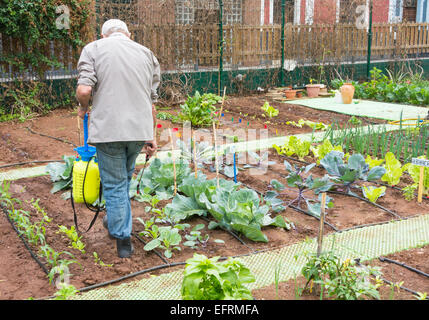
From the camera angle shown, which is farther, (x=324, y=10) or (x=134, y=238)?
(x=324, y=10)

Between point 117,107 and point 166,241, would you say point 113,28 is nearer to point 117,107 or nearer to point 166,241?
point 117,107

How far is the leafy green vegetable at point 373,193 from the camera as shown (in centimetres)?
419

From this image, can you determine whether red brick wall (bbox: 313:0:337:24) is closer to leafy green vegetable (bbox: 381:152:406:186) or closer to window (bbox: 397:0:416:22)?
window (bbox: 397:0:416:22)

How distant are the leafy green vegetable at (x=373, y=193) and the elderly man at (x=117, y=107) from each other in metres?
2.13

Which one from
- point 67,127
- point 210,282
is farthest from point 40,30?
point 210,282

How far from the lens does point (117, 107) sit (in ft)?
10.0

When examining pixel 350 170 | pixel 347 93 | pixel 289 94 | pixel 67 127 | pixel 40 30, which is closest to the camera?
pixel 350 170

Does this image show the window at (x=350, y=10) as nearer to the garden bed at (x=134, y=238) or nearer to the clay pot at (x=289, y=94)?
the clay pot at (x=289, y=94)

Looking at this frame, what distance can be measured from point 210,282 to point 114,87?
1.45 m

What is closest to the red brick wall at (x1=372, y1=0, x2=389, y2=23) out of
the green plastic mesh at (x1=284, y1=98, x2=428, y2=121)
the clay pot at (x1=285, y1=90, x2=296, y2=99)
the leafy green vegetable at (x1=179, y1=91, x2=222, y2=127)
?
Result: the green plastic mesh at (x1=284, y1=98, x2=428, y2=121)

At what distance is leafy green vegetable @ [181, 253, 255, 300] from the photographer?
7.22 feet

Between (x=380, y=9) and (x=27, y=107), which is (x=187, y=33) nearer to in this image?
(x=27, y=107)

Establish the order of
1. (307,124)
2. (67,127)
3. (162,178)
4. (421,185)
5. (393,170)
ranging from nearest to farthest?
(421,185), (162,178), (393,170), (67,127), (307,124)

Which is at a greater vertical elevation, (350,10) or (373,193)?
(350,10)
